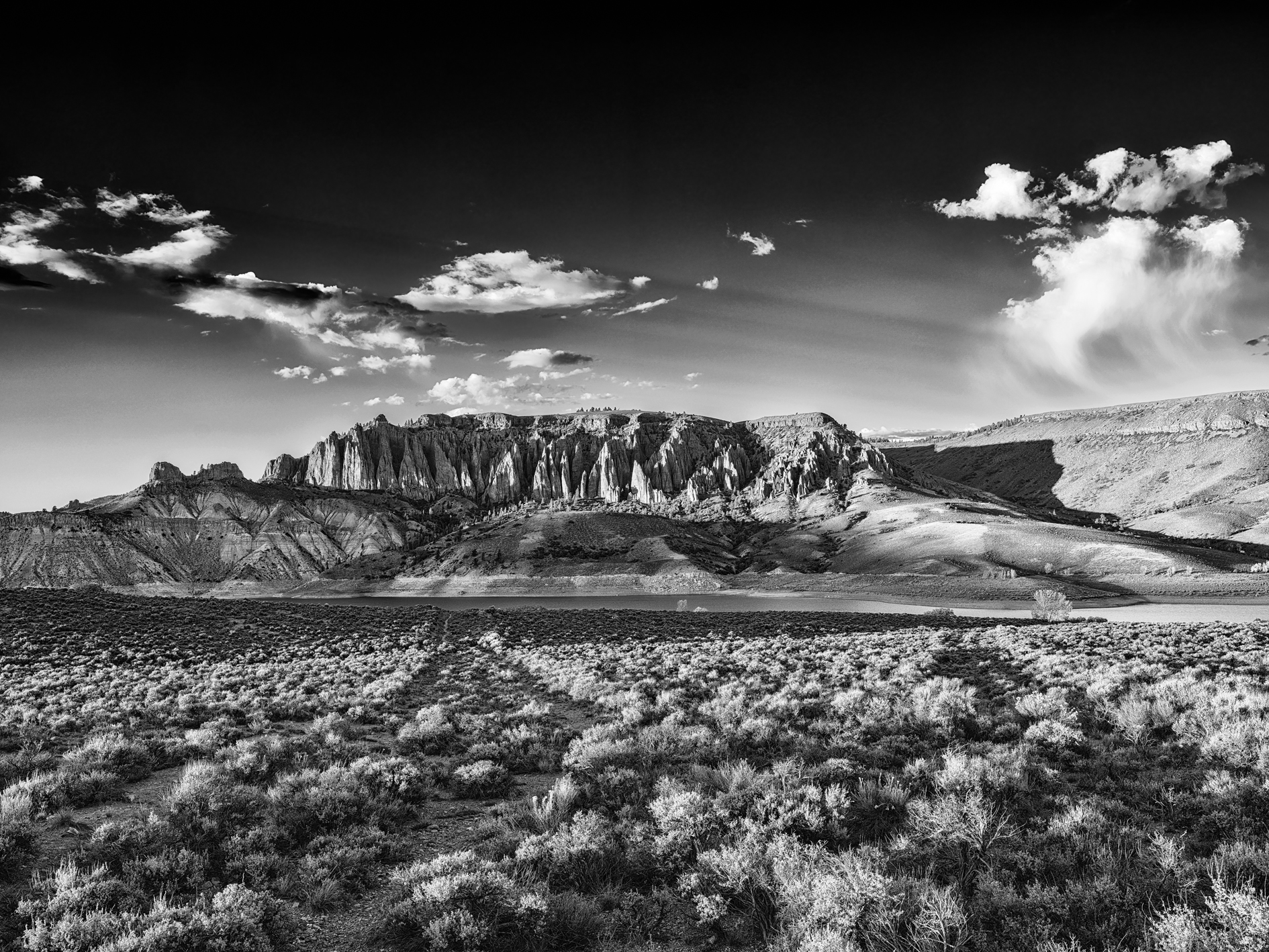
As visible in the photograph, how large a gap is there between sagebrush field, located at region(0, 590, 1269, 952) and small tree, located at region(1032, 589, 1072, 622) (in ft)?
117

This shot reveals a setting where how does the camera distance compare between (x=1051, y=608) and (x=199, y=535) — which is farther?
(x=199, y=535)

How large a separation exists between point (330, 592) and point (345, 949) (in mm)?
139249

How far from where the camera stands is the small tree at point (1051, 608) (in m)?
51.7

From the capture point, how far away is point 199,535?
6122 inches

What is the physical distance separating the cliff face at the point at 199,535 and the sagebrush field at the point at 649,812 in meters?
148

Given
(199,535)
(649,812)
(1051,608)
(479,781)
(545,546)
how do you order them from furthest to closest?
(199,535) < (545,546) < (1051,608) < (479,781) < (649,812)

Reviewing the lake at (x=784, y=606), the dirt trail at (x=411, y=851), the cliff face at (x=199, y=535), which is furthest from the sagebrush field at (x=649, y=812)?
the cliff face at (x=199, y=535)

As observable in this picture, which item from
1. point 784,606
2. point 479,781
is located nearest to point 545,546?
point 784,606

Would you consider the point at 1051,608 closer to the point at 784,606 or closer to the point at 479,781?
the point at 784,606

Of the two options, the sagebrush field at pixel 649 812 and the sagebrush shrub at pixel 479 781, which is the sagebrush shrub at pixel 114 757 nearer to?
the sagebrush field at pixel 649 812

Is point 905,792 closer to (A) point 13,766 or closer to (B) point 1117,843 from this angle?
(B) point 1117,843

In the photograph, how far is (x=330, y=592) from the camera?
130 metres

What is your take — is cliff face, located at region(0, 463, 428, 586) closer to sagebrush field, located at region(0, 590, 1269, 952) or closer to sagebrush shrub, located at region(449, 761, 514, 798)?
sagebrush field, located at region(0, 590, 1269, 952)

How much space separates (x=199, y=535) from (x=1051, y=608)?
573ft
